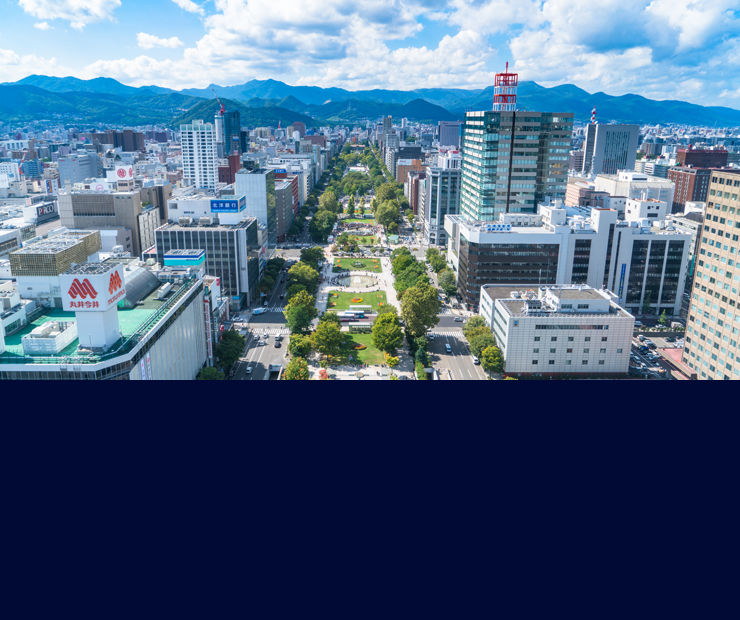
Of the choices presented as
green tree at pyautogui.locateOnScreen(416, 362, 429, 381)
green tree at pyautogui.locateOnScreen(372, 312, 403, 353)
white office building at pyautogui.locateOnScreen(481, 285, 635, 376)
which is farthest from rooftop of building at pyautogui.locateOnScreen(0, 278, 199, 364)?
white office building at pyautogui.locateOnScreen(481, 285, 635, 376)

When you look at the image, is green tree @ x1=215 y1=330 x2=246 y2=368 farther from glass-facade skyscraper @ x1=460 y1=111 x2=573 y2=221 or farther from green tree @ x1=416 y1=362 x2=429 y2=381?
glass-facade skyscraper @ x1=460 y1=111 x2=573 y2=221

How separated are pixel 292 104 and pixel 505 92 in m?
124

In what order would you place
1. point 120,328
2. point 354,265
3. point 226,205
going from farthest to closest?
point 354,265
point 226,205
point 120,328

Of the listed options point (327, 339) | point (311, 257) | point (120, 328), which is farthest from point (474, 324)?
point (311, 257)

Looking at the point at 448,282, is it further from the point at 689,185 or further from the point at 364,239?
the point at 689,185

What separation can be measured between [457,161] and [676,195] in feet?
64.3

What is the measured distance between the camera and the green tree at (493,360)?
15383 millimetres

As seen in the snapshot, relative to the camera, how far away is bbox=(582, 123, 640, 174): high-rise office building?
51.5 meters

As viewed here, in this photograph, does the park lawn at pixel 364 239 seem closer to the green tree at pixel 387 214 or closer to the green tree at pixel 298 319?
the green tree at pixel 387 214

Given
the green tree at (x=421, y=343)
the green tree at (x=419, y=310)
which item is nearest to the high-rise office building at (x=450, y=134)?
the green tree at (x=419, y=310)

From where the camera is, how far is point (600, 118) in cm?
6644

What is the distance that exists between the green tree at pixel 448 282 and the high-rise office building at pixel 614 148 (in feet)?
113

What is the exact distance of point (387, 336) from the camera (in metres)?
16.9
